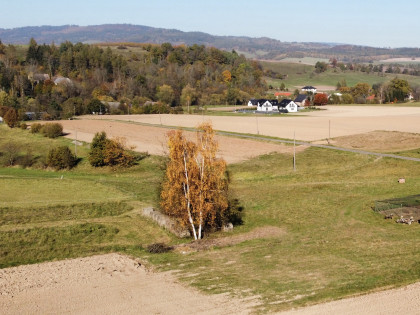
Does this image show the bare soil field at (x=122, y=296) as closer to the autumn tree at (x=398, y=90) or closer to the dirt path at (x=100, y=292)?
the dirt path at (x=100, y=292)

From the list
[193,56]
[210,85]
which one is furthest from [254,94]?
[193,56]

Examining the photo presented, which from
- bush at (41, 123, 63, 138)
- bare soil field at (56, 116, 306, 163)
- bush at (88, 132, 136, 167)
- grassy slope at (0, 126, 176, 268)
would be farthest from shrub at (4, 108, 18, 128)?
bush at (88, 132, 136, 167)

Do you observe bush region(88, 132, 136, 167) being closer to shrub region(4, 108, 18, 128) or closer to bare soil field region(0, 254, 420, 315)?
shrub region(4, 108, 18, 128)

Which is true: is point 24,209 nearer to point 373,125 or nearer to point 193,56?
point 373,125

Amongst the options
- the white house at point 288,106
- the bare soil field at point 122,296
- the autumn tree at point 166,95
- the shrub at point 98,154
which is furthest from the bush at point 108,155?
the autumn tree at point 166,95

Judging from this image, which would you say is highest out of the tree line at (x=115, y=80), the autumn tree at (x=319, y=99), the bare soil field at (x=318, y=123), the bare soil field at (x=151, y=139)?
the tree line at (x=115, y=80)

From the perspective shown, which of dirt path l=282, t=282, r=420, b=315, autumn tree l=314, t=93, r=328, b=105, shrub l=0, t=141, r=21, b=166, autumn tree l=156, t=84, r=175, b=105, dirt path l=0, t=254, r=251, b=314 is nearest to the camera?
dirt path l=282, t=282, r=420, b=315
